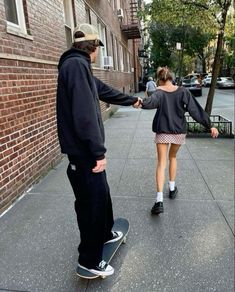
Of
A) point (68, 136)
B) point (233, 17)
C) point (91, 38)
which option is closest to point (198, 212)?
point (68, 136)

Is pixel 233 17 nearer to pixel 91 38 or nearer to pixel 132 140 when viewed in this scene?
pixel 132 140

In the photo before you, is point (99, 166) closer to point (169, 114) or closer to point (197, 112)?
point (169, 114)

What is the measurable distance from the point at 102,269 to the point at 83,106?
1.33m

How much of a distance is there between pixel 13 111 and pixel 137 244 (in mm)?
2343

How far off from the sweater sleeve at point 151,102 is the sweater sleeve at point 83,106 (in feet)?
4.16

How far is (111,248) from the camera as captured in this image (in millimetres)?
2723

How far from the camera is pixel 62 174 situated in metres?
5.02

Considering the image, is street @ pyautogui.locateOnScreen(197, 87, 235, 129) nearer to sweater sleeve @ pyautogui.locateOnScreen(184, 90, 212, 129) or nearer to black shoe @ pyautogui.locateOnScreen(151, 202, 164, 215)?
sweater sleeve @ pyautogui.locateOnScreen(184, 90, 212, 129)

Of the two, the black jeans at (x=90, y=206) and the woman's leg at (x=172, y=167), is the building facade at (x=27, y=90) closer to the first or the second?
the black jeans at (x=90, y=206)

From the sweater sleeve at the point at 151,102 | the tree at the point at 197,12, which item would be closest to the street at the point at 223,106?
the tree at the point at 197,12

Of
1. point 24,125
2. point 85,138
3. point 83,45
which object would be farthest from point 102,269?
point 24,125

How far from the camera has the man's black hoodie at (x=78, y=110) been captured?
1984mm

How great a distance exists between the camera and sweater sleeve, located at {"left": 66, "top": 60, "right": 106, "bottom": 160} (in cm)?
198

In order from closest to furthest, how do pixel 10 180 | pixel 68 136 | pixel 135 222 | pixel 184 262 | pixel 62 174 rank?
1. pixel 68 136
2. pixel 184 262
3. pixel 135 222
4. pixel 10 180
5. pixel 62 174
